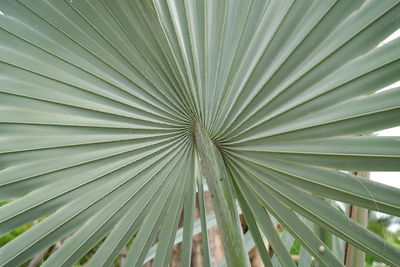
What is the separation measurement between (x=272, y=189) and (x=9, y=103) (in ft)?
1.91

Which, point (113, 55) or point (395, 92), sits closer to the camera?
point (395, 92)

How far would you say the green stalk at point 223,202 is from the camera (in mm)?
698

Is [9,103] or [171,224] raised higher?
[9,103]

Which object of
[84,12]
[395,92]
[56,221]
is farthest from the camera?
[56,221]

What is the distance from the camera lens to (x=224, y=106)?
0.81m

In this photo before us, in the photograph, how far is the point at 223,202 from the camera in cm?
74

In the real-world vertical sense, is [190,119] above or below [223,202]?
above

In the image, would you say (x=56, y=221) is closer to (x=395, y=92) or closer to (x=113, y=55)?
(x=113, y=55)

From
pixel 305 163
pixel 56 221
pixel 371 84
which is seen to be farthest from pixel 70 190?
pixel 371 84

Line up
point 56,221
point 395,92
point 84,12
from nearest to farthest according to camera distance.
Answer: point 395,92 → point 84,12 → point 56,221

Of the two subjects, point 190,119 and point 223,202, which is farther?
point 190,119

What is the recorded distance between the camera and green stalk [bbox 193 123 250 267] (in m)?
0.70

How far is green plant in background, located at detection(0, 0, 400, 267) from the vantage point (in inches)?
26.0

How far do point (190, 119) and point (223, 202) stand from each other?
21 cm
